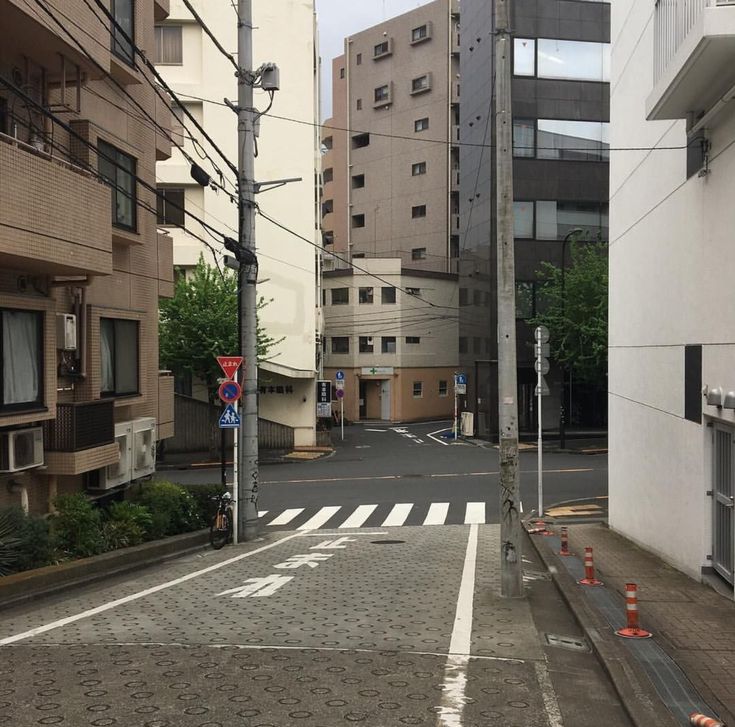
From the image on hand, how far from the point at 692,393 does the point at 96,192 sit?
9.38 metres

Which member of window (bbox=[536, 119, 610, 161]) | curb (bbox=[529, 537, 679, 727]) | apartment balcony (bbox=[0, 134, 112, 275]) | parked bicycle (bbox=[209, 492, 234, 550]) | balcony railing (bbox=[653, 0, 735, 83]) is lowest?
parked bicycle (bbox=[209, 492, 234, 550])

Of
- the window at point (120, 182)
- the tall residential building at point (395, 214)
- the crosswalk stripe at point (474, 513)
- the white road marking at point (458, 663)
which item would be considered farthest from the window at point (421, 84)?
the white road marking at point (458, 663)

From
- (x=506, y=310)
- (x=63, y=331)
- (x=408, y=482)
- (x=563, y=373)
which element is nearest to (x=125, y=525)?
(x=63, y=331)

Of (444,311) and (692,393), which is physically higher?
(444,311)

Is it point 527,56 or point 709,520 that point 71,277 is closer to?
point 709,520

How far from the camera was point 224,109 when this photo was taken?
1465 inches

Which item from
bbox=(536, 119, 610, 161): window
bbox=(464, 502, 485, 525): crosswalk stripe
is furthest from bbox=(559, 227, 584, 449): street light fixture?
bbox=(464, 502, 485, 525): crosswalk stripe

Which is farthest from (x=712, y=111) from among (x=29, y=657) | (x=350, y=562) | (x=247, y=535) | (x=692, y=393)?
(x=247, y=535)

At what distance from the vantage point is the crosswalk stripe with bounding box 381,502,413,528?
19.9m

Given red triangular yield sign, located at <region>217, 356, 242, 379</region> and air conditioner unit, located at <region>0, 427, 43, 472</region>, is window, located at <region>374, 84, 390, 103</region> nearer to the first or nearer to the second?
red triangular yield sign, located at <region>217, 356, 242, 379</region>

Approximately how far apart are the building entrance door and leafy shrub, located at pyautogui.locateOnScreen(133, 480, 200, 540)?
30.0ft

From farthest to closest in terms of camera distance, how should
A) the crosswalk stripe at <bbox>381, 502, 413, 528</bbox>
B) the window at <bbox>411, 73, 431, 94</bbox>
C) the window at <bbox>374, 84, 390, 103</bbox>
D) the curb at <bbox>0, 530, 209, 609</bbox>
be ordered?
the window at <bbox>374, 84, 390, 103</bbox> → the window at <bbox>411, 73, 431, 94</bbox> → the crosswalk stripe at <bbox>381, 502, 413, 528</bbox> → the curb at <bbox>0, 530, 209, 609</bbox>

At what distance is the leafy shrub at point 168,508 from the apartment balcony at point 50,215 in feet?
15.4

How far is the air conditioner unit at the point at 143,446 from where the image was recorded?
15.1 metres
